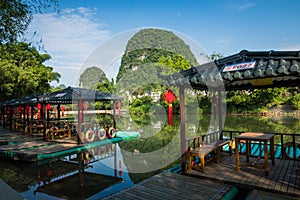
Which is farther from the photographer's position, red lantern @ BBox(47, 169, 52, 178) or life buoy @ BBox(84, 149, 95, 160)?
life buoy @ BBox(84, 149, 95, 160)

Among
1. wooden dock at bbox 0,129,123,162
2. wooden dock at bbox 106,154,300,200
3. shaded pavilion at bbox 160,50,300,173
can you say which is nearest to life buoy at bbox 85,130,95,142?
wooden dock at bbox 0,129,123,162

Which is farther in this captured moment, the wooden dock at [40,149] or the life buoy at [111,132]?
the life buoy at [111,132]

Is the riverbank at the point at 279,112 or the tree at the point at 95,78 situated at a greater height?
the tree at the point at 95,78

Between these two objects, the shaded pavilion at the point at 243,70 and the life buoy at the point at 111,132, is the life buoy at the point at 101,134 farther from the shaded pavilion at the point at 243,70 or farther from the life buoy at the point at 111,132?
the shaded pavilion at the point at 243,70

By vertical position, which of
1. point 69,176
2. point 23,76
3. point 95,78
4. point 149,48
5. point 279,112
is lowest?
point 69,176

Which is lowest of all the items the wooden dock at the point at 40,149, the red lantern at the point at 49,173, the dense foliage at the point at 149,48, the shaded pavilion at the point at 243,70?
the red lantern at the point at 49,173

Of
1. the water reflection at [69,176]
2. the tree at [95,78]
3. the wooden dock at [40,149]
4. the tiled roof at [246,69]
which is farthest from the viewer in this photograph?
the tree at [95,78]

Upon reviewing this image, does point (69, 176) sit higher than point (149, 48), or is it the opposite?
point (149, 48)

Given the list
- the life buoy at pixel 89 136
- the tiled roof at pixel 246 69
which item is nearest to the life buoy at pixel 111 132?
the life buoy at pixel 89 136

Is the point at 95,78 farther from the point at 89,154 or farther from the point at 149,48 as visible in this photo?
the point at 89,154

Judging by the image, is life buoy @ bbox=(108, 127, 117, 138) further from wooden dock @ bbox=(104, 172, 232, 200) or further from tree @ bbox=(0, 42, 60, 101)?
tree @ bbox=(0, 42, 60, 101)

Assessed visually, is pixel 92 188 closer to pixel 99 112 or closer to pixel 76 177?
pixel 76 177

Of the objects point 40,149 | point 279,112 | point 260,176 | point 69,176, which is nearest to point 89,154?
point 40,149

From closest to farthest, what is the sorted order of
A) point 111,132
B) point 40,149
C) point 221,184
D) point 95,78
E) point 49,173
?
1. point 221,184
2. point 49,173
3. point 40,149
4. point 111,132
5. point 95,78
